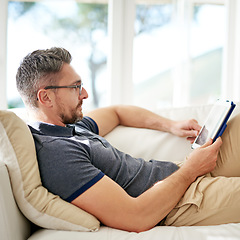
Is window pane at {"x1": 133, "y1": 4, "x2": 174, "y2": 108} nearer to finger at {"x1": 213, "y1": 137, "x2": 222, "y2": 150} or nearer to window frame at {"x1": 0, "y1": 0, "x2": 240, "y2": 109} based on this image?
window frame at {"x1": 0, "y1": 0, "x2": 240, "y2": 109}

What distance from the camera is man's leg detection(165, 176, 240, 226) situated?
1.23 metres

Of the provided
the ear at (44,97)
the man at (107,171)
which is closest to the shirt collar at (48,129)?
the man at (107,171)

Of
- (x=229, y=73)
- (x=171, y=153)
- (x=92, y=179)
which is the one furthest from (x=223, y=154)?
(x=229, y=73)

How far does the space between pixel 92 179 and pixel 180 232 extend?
0.36m

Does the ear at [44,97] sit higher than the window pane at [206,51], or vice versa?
the window pane at [206,51]

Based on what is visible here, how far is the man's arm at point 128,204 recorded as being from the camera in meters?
1.11

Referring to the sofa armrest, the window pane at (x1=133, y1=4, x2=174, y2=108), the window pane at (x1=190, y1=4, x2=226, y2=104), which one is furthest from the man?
the window pane at (x1=190, y1=4, x2=226, y2=104)

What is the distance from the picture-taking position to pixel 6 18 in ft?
8.82

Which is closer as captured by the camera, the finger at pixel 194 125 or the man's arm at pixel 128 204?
the man's arm at pixel 128 204

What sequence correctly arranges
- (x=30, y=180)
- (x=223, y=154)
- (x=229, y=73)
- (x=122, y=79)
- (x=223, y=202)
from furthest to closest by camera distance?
(x=229, y=73), (x=122, y=79), (x=223, y=154), (x=223, y=202), (x=30, y=180)

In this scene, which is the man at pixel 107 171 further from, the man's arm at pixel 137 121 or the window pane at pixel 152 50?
the window pane at pixel 152 50

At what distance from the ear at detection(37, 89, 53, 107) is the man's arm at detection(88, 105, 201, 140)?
1.15ft

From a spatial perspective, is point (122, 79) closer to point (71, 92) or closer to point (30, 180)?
point (71, 92)

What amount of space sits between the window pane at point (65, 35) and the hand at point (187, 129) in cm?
151
